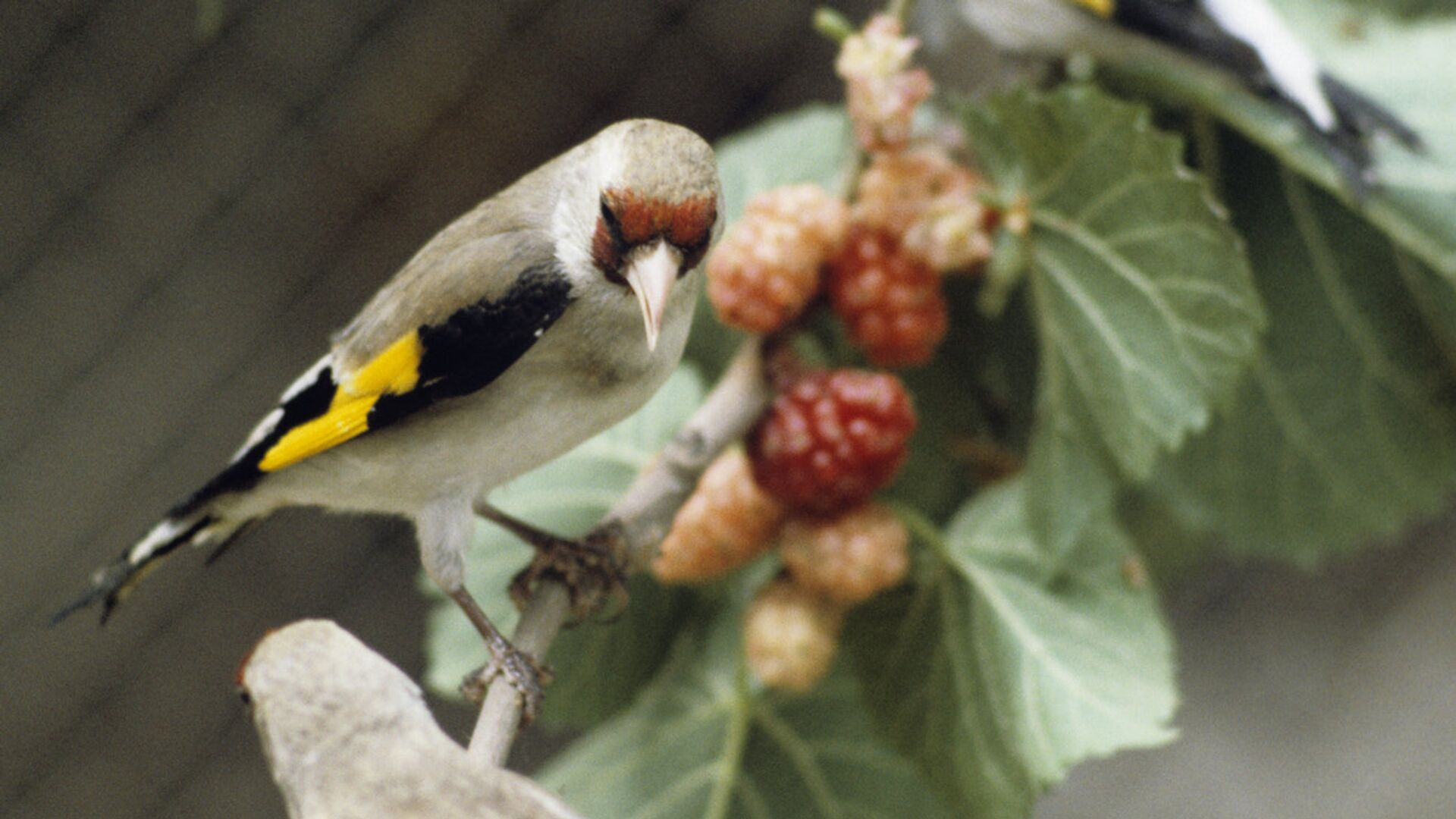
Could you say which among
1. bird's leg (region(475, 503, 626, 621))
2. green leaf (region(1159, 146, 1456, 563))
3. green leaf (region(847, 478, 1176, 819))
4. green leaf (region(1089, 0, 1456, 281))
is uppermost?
bird's leg (region(475, 503, 626, 621))

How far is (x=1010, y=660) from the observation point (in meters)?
0.68

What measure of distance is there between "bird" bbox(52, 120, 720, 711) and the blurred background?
0.91 metres

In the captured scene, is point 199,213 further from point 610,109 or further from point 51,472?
point 610,109

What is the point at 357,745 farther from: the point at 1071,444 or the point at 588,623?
the point at 1071,444

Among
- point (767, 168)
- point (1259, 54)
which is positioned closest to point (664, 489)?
point (767, 168)

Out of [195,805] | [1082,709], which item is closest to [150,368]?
[195,805]

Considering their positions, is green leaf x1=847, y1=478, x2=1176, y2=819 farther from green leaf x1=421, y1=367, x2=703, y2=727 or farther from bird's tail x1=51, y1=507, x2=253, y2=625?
bird's tail x1=51, y1=507, x2=253, y2=625

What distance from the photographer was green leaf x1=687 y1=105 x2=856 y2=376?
80cm

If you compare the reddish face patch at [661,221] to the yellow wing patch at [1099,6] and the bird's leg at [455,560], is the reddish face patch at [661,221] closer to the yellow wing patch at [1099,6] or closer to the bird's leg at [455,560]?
the bird's leg at [455,560]

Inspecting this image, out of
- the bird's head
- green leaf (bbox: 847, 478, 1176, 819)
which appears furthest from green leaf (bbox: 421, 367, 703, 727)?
the bird's head

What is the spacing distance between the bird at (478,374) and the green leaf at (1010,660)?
8.3 inches

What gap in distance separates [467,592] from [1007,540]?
0.97 feet

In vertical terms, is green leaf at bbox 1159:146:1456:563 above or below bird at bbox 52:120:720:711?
below

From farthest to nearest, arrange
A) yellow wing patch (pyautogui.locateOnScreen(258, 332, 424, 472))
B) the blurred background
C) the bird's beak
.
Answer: the blurred background < yellow wing patch (pyautogui.locateOnScreen(258, 332, 424, 472)) < the bird's beak
